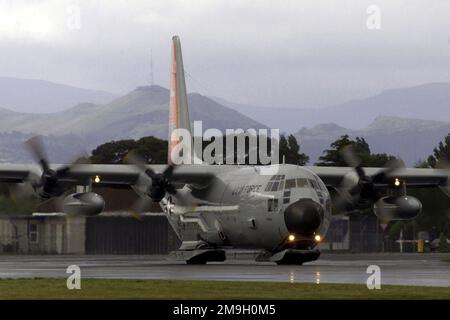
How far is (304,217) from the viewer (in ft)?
149

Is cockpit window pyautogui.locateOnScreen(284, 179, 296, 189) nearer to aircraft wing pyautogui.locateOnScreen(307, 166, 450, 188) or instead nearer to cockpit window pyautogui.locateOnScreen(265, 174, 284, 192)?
cockpit window pyautogui.locateOnScreen(265, 174, 284, 192)

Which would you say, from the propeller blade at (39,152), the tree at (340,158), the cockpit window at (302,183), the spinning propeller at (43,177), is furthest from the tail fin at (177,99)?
the tree at (340,158)

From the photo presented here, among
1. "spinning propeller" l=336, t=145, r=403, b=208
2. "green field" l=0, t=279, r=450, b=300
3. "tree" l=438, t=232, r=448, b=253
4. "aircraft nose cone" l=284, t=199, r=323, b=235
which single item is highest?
"spinning propeller" l=336, t=145, r=403, b=208

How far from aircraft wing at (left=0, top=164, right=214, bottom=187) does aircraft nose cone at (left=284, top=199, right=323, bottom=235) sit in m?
7.59

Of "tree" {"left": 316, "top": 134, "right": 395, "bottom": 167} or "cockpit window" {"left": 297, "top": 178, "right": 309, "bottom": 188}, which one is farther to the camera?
"tree" {"left": 316, "top": 134, "right": 395, "bottom": 167}

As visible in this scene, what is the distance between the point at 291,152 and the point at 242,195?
66.1 meters

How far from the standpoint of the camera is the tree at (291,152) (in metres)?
112

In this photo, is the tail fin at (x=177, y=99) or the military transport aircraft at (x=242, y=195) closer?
the military transport aircraft at (x=242, y=195)

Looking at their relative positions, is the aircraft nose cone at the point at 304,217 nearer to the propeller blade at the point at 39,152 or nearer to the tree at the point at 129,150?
the propeller blade at the point at 39,152

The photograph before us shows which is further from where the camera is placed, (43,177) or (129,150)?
(129,150)

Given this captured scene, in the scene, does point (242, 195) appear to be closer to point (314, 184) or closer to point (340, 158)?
point (314, 184)

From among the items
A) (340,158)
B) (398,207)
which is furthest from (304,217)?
(340,158)

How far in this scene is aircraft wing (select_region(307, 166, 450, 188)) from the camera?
54.8 metres

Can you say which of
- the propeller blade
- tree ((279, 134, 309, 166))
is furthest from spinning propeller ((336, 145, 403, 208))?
tree ((279, 134, 309, 166))
